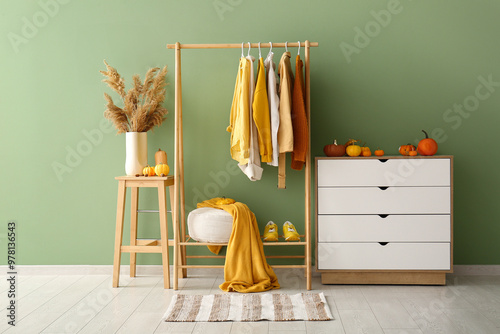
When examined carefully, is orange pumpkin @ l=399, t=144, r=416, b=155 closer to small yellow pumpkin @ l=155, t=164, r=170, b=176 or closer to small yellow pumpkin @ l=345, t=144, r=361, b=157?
small yellow pumpkin @ l=345, t=144, r=361, b=157

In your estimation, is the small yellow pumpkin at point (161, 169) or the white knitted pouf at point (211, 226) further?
the small yellow pumpkin at point (161, 169)

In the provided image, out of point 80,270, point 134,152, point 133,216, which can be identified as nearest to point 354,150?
point 134,152

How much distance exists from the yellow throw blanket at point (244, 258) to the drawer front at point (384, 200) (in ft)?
1.68

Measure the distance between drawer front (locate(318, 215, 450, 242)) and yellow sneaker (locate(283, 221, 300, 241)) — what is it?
0.17 meters

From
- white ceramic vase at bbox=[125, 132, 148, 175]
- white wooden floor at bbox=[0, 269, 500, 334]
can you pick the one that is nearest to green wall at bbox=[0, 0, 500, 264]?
white ceramic vase at bbox=[125, 132, 148, 175]

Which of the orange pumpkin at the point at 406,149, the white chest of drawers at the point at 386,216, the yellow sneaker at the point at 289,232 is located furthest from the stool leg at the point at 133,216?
the orange pumpkin at the point at 406,149

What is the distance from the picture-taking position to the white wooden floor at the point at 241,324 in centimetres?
254

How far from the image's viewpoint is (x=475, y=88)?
3594 mm

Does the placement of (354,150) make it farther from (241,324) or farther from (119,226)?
(119,226)

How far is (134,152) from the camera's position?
3449 mm

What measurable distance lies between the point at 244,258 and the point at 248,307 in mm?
457

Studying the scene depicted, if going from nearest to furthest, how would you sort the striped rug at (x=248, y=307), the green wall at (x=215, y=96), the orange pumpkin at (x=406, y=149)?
the striped rug at (x=248, y=307)
the orange pumpkin at (x=406, y=149)
the green wall at (x=215, y=96)

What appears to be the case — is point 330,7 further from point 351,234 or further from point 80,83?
point 80,83

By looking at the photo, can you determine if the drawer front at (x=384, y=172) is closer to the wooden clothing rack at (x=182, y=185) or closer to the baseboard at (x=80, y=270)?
the wooden clothing rack at (x=182, y=185)
